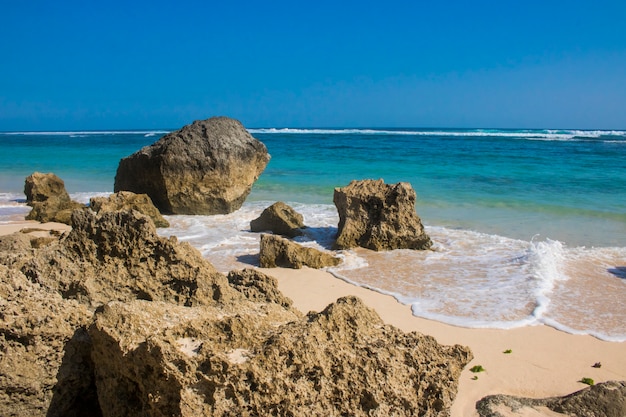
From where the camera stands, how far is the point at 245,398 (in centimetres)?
205

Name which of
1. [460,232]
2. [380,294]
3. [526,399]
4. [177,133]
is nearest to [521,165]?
[460,232]

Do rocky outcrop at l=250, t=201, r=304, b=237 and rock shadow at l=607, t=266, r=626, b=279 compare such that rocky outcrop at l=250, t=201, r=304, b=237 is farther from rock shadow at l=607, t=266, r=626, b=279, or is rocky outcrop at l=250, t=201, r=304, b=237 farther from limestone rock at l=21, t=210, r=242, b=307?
limestone rock at l=21, t=210, r=242, b=307

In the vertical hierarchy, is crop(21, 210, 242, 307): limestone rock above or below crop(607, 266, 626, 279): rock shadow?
above

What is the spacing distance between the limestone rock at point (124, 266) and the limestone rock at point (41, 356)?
52 centimetres

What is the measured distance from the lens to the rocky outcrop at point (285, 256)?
6.54 metres

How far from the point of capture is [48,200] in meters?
9.69

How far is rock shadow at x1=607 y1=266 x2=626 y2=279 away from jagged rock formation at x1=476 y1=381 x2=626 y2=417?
3.81m

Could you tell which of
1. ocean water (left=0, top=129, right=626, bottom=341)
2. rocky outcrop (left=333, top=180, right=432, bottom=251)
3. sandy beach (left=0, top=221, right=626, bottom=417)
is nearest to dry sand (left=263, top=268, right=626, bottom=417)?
sandy beach (left=0, top=221, right=626, bottom=417)

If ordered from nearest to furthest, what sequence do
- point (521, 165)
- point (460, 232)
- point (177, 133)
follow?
point (460, 232)
point (177, 133)
point (521, 165)

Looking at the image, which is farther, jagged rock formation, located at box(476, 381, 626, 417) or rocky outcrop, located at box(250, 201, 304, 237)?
rocky outcrop, located at box(250, 201, 304, 237)

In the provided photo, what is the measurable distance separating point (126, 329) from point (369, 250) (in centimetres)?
565

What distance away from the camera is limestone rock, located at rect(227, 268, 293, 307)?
3.38 meters

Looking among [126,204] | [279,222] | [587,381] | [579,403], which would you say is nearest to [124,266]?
[579,403]

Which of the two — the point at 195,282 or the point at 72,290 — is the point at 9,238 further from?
the point at 195,282
